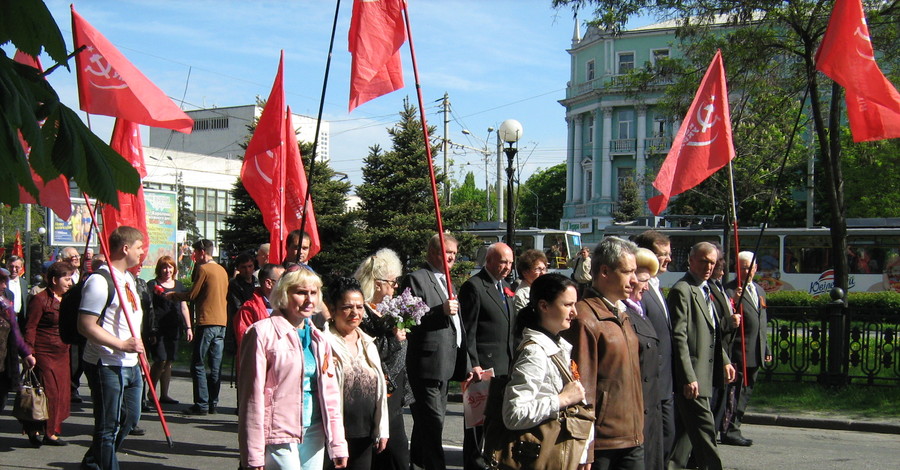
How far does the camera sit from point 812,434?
9648 millimetres

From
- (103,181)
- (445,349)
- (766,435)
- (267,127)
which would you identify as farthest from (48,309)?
(766,435)

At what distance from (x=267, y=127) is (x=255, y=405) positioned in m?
4.39

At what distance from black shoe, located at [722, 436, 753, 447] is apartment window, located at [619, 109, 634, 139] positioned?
5798 centimetres

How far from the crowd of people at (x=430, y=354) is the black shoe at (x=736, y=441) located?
0.03 meters

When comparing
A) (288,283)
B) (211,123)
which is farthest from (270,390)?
→ (211,123)

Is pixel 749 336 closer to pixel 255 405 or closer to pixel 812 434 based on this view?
pixel 812 434

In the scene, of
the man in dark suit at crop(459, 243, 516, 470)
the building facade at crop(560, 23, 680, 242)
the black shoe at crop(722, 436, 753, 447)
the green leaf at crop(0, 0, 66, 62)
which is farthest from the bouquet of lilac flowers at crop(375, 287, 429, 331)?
the building facade at crop(560, 23, 680, 242)

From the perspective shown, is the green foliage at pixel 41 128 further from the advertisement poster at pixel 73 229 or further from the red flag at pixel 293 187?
the advertisement poster at pixel 73 229

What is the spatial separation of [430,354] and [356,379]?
1.61 m

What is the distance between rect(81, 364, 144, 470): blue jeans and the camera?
584cm

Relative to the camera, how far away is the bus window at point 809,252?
3136 cm

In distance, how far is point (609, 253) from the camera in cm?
505

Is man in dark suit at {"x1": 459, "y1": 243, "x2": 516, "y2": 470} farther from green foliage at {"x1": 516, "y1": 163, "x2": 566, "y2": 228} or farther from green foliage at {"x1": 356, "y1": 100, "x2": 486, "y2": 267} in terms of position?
green foliage at {"x1": 516, "y1": 163, "x2": 566, "y2": 228}

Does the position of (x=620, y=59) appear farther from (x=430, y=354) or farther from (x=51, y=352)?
(x=430, y=354)
